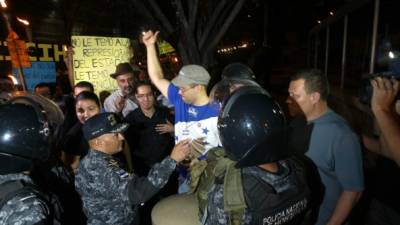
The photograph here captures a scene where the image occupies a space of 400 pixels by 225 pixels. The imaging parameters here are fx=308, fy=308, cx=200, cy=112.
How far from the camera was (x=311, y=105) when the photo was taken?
271cm

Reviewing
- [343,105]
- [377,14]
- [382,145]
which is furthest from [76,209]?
[343,105]

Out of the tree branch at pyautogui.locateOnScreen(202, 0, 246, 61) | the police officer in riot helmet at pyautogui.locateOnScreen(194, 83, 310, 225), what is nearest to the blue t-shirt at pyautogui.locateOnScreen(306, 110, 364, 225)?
the police officer in riot helmet at pyautogui.locateOnScreen(194, 83, 310, 225)

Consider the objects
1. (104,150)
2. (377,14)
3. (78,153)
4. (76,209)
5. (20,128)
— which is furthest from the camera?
(377,14)

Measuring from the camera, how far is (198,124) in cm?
354

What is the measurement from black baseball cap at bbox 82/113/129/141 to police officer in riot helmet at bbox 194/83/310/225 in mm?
1257

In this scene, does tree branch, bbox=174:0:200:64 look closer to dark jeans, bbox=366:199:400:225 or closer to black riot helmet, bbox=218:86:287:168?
dark jeans, bbox=366:199:400:225

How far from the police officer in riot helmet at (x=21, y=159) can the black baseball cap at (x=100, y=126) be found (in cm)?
65

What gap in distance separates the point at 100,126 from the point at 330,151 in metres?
1.95

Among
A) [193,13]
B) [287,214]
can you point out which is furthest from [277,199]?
[193,13]

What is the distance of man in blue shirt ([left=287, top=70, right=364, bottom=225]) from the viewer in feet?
7.82

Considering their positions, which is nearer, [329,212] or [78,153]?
[329,212]

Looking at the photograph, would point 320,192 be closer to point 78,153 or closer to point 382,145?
point 382,145

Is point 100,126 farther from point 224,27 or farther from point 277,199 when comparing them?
point 224,27

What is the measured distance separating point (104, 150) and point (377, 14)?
4312mm
